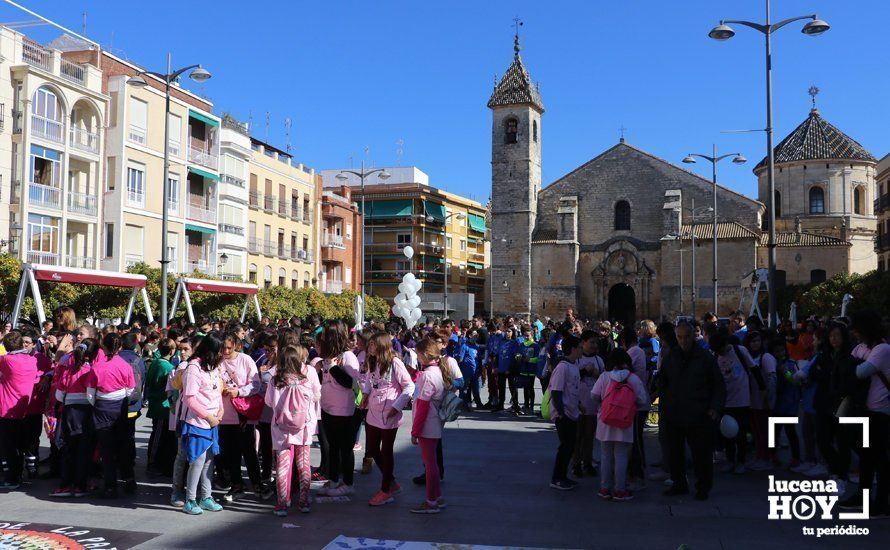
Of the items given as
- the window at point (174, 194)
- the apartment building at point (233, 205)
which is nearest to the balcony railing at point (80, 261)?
the window at point (174, 194)

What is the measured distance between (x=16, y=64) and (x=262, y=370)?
26.2 m

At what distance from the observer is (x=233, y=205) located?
142 ft

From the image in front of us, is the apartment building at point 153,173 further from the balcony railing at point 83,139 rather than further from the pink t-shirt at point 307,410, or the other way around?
the pink t-shirt at point 307,410

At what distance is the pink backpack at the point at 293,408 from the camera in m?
7.40

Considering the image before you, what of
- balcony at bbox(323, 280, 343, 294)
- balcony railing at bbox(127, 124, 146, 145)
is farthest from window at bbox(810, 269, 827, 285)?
balcony railing at bbox(127, 124, 146, 145)

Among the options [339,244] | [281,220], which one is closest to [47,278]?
[281,220]

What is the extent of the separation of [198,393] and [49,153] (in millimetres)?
27031

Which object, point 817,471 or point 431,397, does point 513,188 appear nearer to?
point 817,471

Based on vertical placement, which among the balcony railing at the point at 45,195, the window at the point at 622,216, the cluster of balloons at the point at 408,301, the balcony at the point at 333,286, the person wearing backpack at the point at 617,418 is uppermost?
the window at the point at 622,216

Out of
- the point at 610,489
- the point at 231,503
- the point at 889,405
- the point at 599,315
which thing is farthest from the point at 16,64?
the point at 599,315

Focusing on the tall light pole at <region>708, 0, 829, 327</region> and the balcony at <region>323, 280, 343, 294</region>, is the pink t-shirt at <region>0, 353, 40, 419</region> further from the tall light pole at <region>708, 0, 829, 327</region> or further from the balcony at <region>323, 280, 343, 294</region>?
the balcony at <region>323, 280, 343, 294</region>

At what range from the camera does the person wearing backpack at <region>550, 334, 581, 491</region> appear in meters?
8.35

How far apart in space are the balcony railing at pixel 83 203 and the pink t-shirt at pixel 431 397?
2826cm

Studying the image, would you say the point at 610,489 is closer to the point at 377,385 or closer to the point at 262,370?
the point at 377,385
